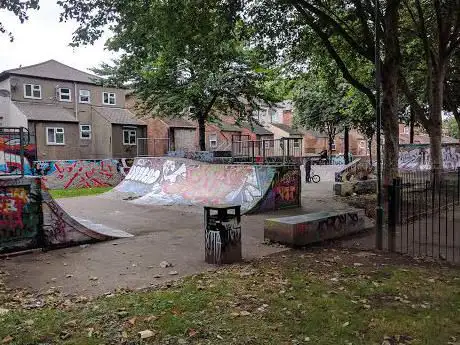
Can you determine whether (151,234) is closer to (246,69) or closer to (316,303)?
(316,303)

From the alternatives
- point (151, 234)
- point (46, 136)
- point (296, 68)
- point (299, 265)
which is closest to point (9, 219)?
point (151, 234)

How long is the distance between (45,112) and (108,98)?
6.49 m

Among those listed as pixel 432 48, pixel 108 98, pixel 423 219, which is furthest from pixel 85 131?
pixel 423 219

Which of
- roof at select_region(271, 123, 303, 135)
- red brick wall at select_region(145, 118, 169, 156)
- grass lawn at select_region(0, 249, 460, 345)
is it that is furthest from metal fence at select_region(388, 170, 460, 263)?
roof at select_region(271, 123, 303, 135)

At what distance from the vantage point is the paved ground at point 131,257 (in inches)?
265

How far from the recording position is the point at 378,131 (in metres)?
8.45

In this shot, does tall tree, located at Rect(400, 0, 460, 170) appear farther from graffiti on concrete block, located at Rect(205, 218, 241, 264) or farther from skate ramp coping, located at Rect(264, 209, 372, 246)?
graffiti on concrete block, located at Rect(205, 218, 241, 264)

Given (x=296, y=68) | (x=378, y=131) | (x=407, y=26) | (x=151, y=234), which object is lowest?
(x=151, y=234)

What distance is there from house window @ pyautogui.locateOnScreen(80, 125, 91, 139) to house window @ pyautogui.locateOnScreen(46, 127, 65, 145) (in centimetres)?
215

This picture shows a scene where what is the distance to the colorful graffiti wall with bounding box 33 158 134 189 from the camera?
27.3m

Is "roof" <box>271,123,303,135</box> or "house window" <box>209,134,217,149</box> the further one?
"roof" <box>271,123,303,135</box>

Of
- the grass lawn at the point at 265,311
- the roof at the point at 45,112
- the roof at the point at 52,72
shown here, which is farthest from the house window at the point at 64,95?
the grass lawn at the point at 265,311

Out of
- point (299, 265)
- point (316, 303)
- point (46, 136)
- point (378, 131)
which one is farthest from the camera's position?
point (46, 136)

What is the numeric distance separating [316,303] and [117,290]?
2.77 m
